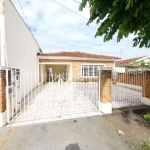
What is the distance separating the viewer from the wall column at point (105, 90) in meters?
5.41

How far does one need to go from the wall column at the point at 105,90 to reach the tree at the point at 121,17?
9.54 ft

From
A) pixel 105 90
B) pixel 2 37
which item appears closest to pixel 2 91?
pixel 2 37

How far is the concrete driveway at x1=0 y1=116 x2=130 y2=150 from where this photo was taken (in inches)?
126

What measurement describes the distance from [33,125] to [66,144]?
5.53 feet

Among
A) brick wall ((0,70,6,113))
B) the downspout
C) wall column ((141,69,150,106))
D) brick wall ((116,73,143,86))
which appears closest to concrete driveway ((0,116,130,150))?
brick wall ((0,70,6,113))

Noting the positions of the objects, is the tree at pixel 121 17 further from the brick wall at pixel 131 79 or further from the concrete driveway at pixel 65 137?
the brick wall at pixel 131 79

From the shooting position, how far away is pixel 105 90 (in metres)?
5.44

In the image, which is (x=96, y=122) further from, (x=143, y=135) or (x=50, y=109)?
(x=50, y=109)

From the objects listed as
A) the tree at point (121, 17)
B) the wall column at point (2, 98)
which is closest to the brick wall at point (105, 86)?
the tree at point (121, 17)

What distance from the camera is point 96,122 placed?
181 inches

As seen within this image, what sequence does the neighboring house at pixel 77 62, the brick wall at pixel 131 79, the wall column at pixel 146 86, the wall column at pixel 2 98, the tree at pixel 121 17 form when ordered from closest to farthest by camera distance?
the tree at pixel 121 17
the wall column at pixel 2 98
the wall column at pixel 146 86
the brick wall at pixel 131 79
the neighboring house at pixel 77 62

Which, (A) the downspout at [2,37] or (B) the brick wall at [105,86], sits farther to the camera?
(B) the brick wall at [105,86]

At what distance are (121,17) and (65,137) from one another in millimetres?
3569

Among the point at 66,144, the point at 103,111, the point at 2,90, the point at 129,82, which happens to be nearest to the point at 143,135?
the point at 103,111
